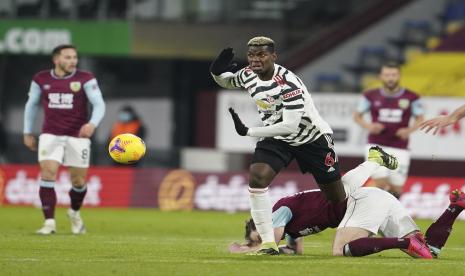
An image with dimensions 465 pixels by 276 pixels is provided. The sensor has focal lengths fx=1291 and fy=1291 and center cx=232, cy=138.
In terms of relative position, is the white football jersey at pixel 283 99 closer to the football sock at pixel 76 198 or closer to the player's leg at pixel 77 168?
the player's leg at pixel 77 168

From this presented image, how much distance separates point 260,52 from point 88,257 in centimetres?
247

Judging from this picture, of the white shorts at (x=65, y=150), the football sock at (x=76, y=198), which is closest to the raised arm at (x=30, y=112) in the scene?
the white shorts at (x=65, y=150)

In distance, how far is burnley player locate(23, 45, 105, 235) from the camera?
52.3ft

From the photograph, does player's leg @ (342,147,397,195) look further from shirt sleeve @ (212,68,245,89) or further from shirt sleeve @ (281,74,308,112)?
shirt sleeve @ (212,68,245,89)

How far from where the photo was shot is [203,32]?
3047cm

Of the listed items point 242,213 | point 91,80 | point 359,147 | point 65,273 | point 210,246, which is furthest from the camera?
point 359,147

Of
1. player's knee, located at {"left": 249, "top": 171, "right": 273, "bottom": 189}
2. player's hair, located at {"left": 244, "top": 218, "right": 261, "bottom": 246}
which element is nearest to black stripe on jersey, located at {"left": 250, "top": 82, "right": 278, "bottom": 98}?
player's knee, located at {"left": 249, "top": 171, "right": 273, "bottom": 189}

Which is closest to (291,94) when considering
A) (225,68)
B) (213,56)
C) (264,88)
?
(264,88)

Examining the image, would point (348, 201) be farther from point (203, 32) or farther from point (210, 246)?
point (203, 32)

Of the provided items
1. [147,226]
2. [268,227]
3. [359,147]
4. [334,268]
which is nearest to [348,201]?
[268,227]

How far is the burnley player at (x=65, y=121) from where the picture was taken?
52.3ft

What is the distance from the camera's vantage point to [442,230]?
12.3 metres

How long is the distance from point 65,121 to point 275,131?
4.74 meters

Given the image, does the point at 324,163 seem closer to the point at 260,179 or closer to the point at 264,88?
the point at 260,179
